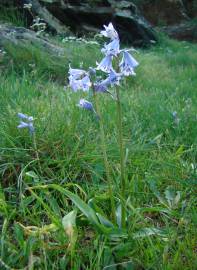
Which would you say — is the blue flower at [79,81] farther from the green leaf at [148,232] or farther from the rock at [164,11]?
the rock at [164,11]

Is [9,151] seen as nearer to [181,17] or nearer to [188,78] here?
[188,78]

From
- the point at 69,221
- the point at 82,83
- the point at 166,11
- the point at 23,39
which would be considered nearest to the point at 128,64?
the point at 82,83

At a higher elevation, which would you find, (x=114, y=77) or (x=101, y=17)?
(x=114, y=77)

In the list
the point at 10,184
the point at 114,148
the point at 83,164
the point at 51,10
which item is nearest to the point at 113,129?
the point at 114,148

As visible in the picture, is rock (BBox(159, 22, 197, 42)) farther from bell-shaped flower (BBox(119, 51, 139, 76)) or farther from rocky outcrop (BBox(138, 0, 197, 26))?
bell-shaped flower (BBox(119, 51, 139, 76))

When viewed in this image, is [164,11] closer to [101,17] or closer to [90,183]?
[101,17]

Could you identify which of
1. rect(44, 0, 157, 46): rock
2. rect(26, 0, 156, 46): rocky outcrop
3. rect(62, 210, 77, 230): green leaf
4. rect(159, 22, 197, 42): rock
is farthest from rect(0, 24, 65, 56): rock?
rect(159, 22, 197, 42): rock

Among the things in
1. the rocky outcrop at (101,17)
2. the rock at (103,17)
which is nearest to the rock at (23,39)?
the rocky outcrop at (101,17)
